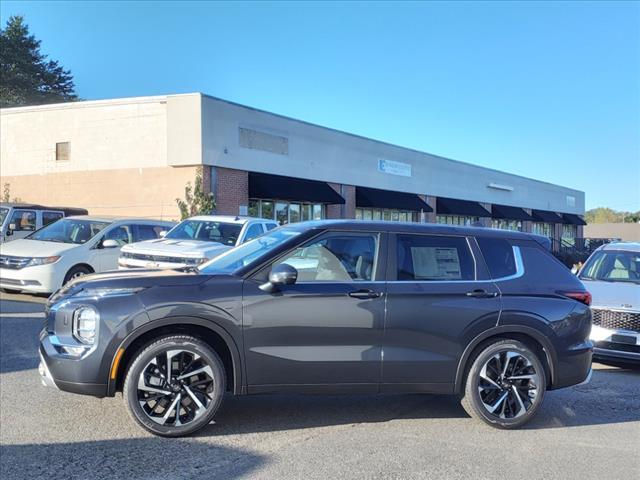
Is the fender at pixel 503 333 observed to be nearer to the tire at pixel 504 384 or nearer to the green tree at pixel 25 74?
the tire at pixel 504 384

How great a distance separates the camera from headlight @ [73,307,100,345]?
4.31 meters

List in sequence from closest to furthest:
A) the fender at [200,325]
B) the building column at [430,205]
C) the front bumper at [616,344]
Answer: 1. the fender at [200,325]
2. the front bumper at [616,344]
3. the building column at [430,205]

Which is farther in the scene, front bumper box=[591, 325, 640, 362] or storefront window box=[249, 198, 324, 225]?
storefront window box=[249, 198, 324, 225]

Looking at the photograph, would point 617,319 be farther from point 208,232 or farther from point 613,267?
point 208,232

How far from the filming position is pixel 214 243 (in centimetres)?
1036

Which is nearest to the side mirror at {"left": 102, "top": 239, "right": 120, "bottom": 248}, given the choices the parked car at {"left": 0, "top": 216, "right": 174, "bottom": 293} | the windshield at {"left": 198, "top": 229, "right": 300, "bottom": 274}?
the parked car at {"left": 0, "top": 216, "right": 174, "bottom": 293}

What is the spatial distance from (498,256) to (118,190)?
18.8 m

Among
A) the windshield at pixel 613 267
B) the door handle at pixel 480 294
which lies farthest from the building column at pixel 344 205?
the door handle at pixel 480 294

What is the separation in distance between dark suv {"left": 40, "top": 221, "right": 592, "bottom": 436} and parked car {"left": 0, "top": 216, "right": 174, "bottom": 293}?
22.8 ft

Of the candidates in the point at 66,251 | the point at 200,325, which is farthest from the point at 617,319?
the point at 66,251

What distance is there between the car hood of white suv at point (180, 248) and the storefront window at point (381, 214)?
60.5 feet

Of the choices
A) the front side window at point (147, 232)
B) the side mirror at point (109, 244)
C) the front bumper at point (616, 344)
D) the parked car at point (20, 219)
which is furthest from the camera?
the parked car at point (20, 219)

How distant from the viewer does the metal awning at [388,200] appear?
93.1 ft

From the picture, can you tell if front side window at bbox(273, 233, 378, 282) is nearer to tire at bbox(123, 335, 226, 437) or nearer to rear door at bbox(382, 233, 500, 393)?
rear door at bbox(382, 233, 500, 393)
